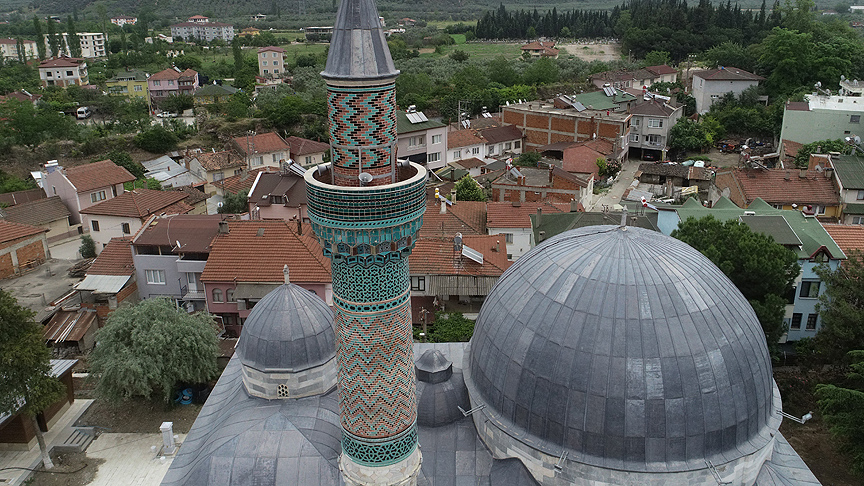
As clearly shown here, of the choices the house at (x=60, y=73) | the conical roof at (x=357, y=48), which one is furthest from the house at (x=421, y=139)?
the house at (x=60, y=73)

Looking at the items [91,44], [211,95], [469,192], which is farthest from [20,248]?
[91,44]

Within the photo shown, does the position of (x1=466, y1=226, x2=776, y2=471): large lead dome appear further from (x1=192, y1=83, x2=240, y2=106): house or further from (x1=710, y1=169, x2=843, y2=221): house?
(x1=192, y1=83, x2=240, y2=106): house

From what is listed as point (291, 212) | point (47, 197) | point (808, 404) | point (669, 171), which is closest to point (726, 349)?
point (808, 404)

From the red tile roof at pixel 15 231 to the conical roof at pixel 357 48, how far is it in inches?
1549

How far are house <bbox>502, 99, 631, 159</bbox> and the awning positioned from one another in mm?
46214

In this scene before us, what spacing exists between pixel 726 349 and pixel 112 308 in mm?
31114

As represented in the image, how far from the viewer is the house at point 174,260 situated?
35.4 m

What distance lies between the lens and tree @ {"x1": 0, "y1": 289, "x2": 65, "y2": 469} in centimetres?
2355

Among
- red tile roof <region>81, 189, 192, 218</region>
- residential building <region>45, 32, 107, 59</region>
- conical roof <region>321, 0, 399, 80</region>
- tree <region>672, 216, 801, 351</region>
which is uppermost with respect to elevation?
conical roof <region>321, 0, 399, 80</region>

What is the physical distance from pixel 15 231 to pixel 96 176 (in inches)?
393

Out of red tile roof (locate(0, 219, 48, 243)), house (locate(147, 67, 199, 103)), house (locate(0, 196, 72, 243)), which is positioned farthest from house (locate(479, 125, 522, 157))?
house (locate(147, 67, 199, 103))

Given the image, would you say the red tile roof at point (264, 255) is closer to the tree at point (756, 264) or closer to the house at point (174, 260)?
the house at point (174, 260)

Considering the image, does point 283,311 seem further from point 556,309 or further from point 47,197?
point 47,197

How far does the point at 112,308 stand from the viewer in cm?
3525
